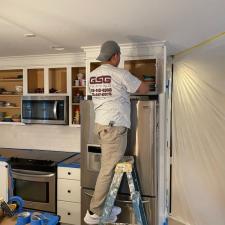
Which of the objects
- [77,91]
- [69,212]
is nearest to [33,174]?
[69,212]

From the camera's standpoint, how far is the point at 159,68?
2.64m

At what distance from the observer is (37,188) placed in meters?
3.14

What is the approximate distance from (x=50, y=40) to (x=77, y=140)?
5.22 ft

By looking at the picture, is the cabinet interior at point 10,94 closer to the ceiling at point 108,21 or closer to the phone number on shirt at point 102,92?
the ceiling at point 108,21

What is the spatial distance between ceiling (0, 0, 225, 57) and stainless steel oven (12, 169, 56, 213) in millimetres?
1504

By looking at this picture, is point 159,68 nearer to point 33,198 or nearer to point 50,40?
point 50,40

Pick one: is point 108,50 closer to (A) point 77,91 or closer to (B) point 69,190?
(A) point 77,91

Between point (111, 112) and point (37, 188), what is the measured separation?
1656 mm

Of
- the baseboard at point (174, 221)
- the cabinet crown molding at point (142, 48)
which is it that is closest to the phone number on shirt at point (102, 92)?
the cabinet crown molding at point (142, 48)

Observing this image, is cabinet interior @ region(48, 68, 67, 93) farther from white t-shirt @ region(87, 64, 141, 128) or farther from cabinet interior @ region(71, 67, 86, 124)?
white t-shirt @ region(87, 64, 141, 128)

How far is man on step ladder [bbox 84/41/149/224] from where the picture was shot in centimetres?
208

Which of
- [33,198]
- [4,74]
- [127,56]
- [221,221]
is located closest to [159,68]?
[127,56]

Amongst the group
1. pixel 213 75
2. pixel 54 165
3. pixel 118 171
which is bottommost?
pixel 54 165

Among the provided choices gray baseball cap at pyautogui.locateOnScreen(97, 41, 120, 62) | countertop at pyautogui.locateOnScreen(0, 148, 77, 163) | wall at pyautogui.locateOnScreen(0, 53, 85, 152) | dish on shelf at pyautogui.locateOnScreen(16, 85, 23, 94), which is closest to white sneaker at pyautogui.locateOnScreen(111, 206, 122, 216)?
countertop at pyautogui.locateOnScreen(0, 148, 77, 163)
